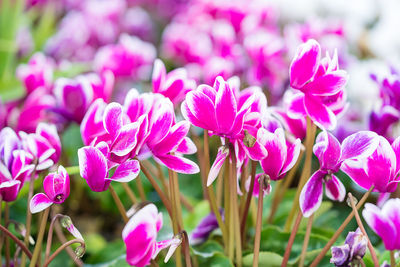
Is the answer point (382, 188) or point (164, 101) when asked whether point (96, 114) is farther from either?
point (382, 188)

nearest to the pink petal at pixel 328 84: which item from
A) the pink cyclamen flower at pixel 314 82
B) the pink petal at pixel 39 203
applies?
the pink cyclamen flower at pixel 314 82

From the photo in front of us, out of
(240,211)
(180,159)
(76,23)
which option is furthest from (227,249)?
(76,23)

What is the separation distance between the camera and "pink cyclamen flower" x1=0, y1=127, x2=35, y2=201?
0.61 metres

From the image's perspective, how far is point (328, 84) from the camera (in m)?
0.59

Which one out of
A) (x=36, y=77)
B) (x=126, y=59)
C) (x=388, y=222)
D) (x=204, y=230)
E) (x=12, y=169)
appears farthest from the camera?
(x=126, y=59)

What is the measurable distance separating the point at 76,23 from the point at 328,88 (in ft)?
3.62

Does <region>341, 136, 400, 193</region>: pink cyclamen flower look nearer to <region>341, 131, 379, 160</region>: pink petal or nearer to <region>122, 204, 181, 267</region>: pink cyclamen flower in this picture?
<region>341, 131, 379, 160</region>: pink petal

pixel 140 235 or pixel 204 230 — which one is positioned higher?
pixel 140 235

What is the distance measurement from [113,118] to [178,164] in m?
0.10

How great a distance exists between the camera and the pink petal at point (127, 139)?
1.81ft

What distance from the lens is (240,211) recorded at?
72cm

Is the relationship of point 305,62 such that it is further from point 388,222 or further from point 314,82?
point 388,222

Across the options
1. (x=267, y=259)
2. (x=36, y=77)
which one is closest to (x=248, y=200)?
(x=267, y=259)

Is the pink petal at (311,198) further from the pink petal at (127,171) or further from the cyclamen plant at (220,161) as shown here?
the pink petal at (127,171)
